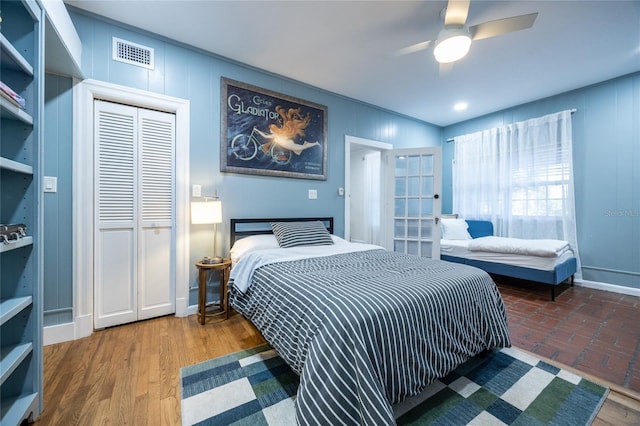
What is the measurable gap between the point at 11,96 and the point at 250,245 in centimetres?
165

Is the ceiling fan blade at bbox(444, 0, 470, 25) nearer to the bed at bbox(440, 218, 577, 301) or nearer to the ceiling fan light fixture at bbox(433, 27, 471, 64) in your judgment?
the ceiling fan light fixture at bbox(433, 27, 471, 64)

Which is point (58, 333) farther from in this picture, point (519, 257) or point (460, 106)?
point (460, 106)

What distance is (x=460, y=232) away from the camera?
4.05 metres

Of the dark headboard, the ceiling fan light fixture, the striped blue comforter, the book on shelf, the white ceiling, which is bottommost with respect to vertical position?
the striped blue comforter

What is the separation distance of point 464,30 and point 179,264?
310 centimetres

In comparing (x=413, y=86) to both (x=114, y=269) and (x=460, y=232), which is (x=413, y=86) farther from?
(x=114, y=269)

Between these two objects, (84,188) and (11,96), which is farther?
(84,188)

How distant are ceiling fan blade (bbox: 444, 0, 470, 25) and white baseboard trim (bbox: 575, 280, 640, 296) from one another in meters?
3.74

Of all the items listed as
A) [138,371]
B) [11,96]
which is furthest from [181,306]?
[11,96]

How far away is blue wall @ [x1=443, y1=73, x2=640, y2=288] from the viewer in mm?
2975

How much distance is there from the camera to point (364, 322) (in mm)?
1075

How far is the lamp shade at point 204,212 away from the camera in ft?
7.30

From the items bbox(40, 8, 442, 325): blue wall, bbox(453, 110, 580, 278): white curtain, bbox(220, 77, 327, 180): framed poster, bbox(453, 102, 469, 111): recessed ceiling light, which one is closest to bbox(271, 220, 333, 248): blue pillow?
bbox(40, 8, 442, 325): blue wall

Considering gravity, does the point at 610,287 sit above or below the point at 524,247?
below
